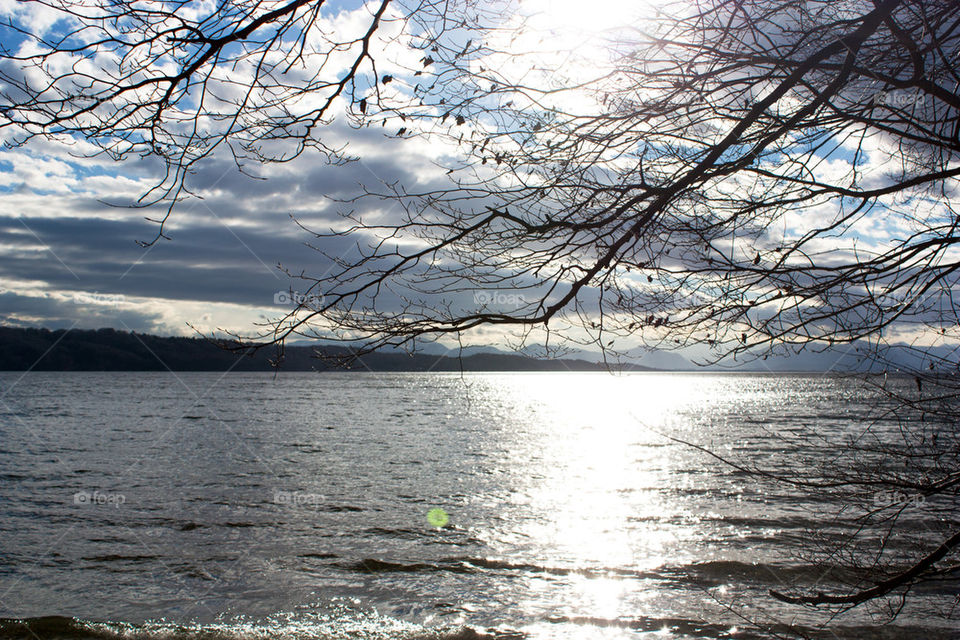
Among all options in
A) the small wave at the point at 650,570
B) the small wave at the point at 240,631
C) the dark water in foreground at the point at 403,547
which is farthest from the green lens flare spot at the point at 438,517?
the small wave at the point at 240,631

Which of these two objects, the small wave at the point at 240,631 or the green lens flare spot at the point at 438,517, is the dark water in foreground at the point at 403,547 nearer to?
the small wave at the point at 240,631

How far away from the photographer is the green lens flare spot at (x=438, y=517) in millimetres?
15987

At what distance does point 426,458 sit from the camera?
2841 centimetres

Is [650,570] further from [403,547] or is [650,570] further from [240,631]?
[240,631]

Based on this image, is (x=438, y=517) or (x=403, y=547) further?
(x=438, y=517)

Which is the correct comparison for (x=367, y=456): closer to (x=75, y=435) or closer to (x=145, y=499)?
(x=145, y=499)

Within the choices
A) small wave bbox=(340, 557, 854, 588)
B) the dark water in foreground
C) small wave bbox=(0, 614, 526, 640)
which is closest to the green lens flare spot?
the dark water in foreground

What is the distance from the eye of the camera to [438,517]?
658 inches

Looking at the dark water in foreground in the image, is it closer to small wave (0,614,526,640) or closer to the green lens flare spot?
small wave (0,614,526,640)

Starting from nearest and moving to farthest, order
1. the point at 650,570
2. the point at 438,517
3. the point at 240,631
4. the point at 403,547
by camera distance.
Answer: the point at 240,631
the point at 650,570
the point at 403,547
the point at 438,517

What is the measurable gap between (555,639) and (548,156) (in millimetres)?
7740

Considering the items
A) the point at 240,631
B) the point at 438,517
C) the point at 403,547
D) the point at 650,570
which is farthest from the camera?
the point at 438,517

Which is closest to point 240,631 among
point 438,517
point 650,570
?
point 650,570

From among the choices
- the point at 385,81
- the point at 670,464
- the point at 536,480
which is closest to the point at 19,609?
the point at 385,81
